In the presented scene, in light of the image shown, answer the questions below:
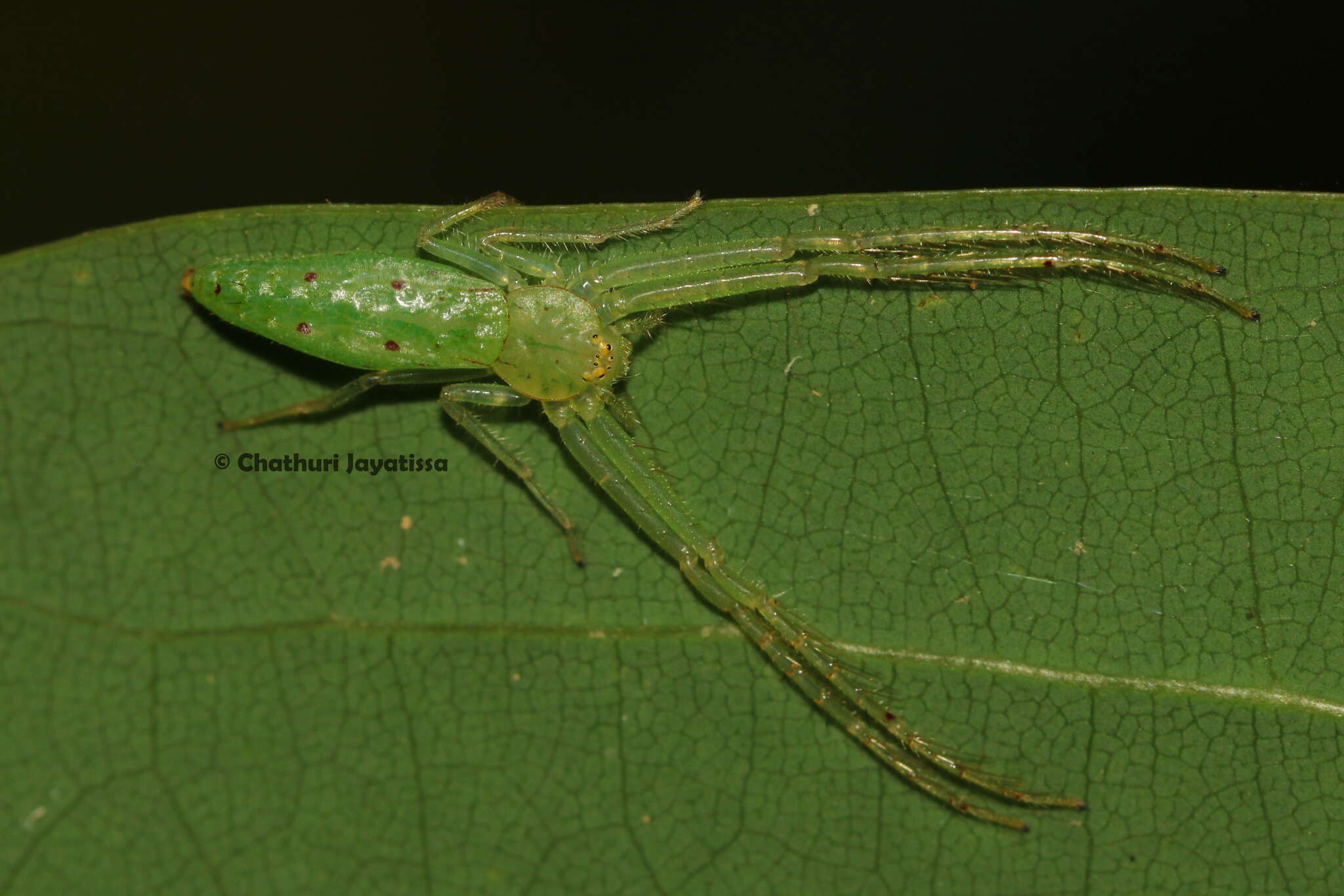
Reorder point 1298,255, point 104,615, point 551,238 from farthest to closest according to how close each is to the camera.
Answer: point 551,238 → point 104,615 → point 1298,255

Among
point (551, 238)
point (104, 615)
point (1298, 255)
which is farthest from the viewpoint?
point (551, 238)

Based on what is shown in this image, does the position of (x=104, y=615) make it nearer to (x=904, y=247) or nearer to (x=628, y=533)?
(x=628, y=533)

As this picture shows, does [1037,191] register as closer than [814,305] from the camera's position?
Yes

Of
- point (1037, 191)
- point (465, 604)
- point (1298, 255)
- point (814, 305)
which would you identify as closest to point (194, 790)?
point (465, 604)

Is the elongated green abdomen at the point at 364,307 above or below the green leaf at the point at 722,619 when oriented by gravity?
above

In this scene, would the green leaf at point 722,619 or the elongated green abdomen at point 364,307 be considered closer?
the green leaf at point 722,619
